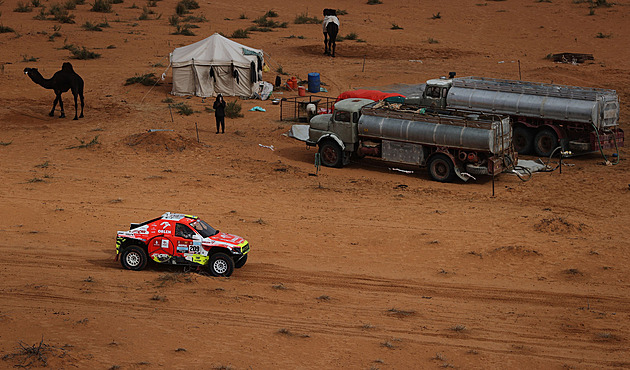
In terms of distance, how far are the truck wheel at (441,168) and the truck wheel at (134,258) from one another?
11.2 m

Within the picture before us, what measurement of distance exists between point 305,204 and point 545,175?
28.3 feet

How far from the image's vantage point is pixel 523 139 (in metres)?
27.2

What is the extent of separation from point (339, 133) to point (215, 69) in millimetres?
11513

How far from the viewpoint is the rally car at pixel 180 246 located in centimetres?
1556

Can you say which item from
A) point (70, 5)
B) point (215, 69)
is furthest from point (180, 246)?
point (70, 5)

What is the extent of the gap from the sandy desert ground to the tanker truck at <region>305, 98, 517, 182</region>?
718 millimetres

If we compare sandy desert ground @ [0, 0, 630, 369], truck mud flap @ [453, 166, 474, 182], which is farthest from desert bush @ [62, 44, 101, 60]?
A: truck mud flap @ [453, 166, 474, 182]

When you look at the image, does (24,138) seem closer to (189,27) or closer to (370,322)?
(370,322)

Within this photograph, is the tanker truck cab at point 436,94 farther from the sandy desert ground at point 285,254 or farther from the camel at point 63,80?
the camel at point 63,80

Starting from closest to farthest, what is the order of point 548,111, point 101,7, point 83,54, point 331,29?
point 548,111, point 83,54, point 331,29, point 101,7

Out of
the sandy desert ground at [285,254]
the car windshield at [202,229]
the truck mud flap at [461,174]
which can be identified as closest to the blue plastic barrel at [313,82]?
the sandy desert ground at [285,254]

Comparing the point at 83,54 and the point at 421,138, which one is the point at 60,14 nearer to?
the point at 83,54

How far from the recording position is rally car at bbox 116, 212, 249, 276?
51.1 feet

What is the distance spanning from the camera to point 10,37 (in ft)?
153
